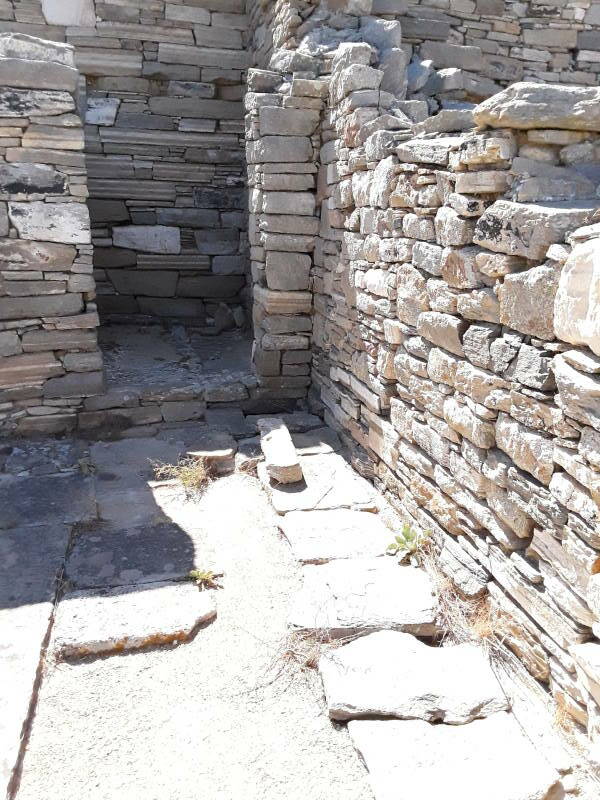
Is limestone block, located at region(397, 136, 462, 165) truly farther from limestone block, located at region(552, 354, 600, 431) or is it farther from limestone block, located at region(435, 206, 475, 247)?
limestone block, located at region(552, 354, 600, 431)

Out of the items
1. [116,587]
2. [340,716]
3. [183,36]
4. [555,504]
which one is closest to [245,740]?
[340,716]

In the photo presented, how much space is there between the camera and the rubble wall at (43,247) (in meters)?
4.81

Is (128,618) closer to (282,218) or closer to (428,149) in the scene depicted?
(428,149)

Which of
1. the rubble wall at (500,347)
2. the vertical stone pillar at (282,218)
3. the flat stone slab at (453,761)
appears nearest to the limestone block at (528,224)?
the rubble wall at (500,347)

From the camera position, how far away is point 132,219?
732 cm

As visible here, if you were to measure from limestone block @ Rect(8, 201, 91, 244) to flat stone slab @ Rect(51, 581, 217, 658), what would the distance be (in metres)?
2.89

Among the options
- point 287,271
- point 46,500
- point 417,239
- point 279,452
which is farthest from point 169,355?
point 417,239

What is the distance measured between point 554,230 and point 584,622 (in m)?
1.49

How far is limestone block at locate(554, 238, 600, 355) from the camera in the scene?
2.23m

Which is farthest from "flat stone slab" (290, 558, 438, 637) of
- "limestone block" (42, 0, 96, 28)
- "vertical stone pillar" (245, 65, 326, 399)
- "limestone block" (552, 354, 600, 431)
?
"limestone block" (42, 0, 96, 28)

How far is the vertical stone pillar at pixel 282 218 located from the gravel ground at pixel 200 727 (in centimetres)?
277

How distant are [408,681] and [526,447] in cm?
111

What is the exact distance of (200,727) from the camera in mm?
2713

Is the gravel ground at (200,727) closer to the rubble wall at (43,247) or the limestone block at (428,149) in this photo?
the limestone block at (428,149)
